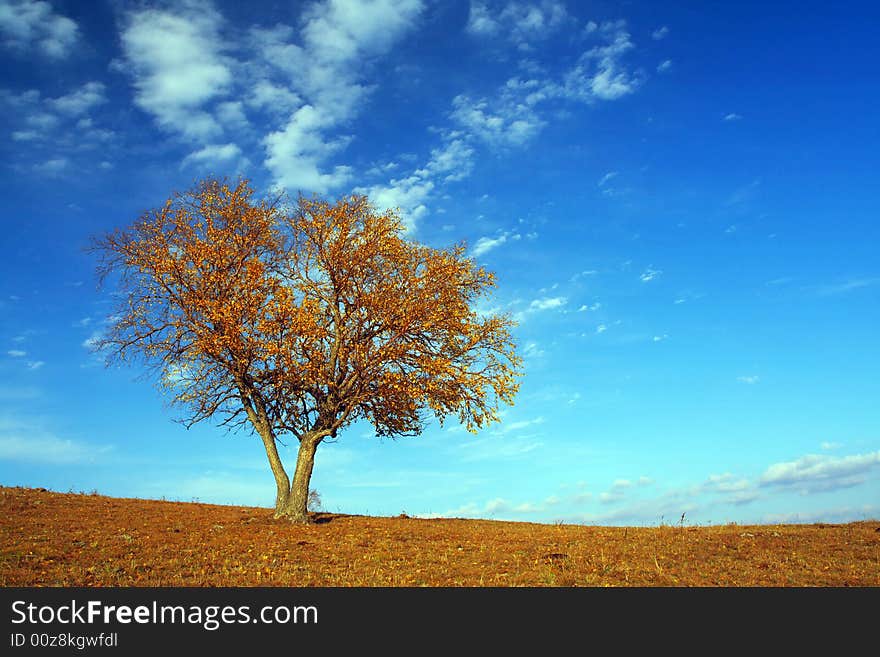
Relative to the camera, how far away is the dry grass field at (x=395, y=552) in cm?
1769

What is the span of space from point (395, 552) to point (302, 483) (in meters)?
10.9

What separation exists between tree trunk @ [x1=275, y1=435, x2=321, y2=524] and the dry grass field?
1.09m

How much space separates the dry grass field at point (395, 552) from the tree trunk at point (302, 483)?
1088mm

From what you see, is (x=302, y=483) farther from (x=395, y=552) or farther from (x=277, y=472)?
(x=395, y=552)

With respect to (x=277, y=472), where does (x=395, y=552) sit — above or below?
below

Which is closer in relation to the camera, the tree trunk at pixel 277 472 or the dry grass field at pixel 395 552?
the dry grass field at pixel 395 552

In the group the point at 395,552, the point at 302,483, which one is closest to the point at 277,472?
the point at 302,483

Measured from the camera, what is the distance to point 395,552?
2261 centimetres

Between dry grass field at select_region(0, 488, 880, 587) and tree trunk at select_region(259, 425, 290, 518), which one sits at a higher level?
tree trunk at select_region(259, 425, 290, 518)

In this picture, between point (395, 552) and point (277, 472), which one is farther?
point (277, 472)

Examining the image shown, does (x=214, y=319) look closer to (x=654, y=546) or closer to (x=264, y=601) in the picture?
(x=264, y=601)

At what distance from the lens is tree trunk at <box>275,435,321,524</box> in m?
31.8

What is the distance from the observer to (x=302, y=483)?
32188 mm

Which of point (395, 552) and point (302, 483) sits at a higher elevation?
point (302, 483)
